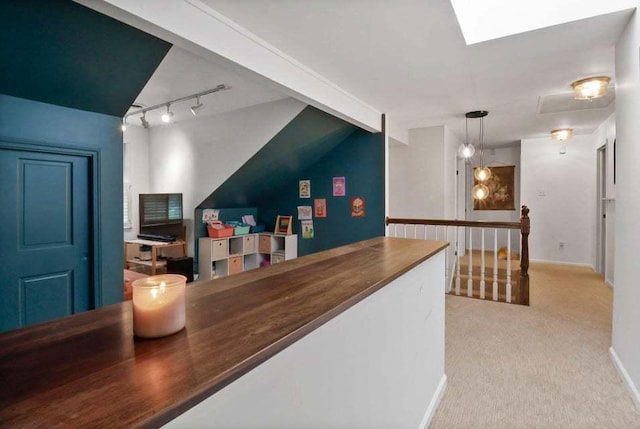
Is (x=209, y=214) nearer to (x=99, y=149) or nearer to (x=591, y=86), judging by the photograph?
(x=99, y=149)

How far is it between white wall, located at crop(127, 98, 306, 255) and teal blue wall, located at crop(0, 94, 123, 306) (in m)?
1.61

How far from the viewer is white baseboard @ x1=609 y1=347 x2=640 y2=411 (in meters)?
1.92

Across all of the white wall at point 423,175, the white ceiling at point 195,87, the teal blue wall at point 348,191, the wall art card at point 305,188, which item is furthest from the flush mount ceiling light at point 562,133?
the white ceiling at point 195,87

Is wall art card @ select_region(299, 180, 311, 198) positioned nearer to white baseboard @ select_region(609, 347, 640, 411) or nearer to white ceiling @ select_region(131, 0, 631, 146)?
white ceiling @ select_region(131, 0, 631, 146)

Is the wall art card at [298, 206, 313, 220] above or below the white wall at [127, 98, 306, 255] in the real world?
below

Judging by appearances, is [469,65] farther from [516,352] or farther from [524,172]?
[524,172]

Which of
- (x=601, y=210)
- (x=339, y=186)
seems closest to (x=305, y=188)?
(x=339, y=186)

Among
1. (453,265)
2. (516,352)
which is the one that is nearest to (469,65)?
(516,352)

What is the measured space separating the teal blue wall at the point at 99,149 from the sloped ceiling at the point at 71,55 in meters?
0.11

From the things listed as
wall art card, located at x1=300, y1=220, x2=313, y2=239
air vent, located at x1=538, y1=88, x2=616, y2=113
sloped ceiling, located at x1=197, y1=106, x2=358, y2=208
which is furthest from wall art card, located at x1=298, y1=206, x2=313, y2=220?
air vent, located at x1=538, y1=88, x2=616, y2=113

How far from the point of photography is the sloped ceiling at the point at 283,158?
13.2ft

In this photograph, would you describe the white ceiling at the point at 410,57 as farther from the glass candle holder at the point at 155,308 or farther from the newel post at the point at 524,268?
the glass candle holder at the point at 155,308

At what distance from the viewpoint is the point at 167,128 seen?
200 inches

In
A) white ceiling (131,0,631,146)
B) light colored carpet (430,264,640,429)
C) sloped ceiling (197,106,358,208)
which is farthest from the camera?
sloped ceiling (197,106,358,208)
